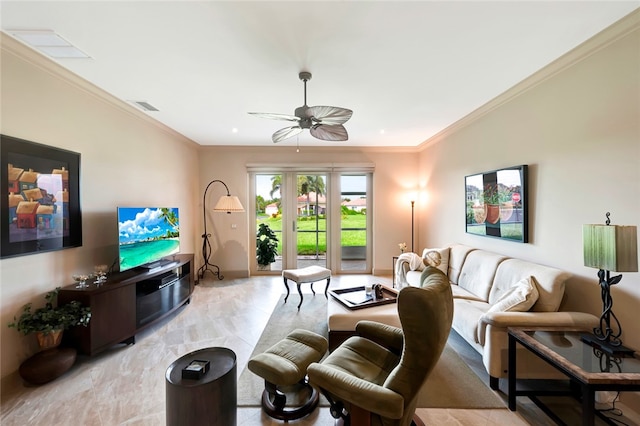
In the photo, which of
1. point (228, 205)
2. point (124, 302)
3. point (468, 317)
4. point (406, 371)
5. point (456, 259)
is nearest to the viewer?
point (406, 371)

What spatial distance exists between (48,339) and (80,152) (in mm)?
1847

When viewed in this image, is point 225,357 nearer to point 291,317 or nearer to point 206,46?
point 291,317

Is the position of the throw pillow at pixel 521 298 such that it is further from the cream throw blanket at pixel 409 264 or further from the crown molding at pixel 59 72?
the crown molding at pixel 59 72

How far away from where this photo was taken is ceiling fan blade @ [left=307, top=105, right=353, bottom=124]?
2219 mm

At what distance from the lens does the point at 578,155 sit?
2.23 metres

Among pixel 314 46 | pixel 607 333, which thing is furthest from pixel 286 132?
pixel 607 333

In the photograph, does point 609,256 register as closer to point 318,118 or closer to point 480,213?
point 480,213

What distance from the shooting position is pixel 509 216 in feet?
9.76

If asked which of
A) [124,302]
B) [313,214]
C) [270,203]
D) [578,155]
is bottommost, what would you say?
[124,302]

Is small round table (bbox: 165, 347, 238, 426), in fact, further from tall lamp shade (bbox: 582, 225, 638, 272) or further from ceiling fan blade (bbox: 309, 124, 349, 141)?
tall lamp shade (bbox: 582, 225, 638, 272)

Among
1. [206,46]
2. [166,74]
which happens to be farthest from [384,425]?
[166,74]

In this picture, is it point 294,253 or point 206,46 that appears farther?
point 294,253

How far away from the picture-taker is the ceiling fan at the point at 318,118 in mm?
2273

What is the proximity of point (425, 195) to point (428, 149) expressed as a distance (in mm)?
933
